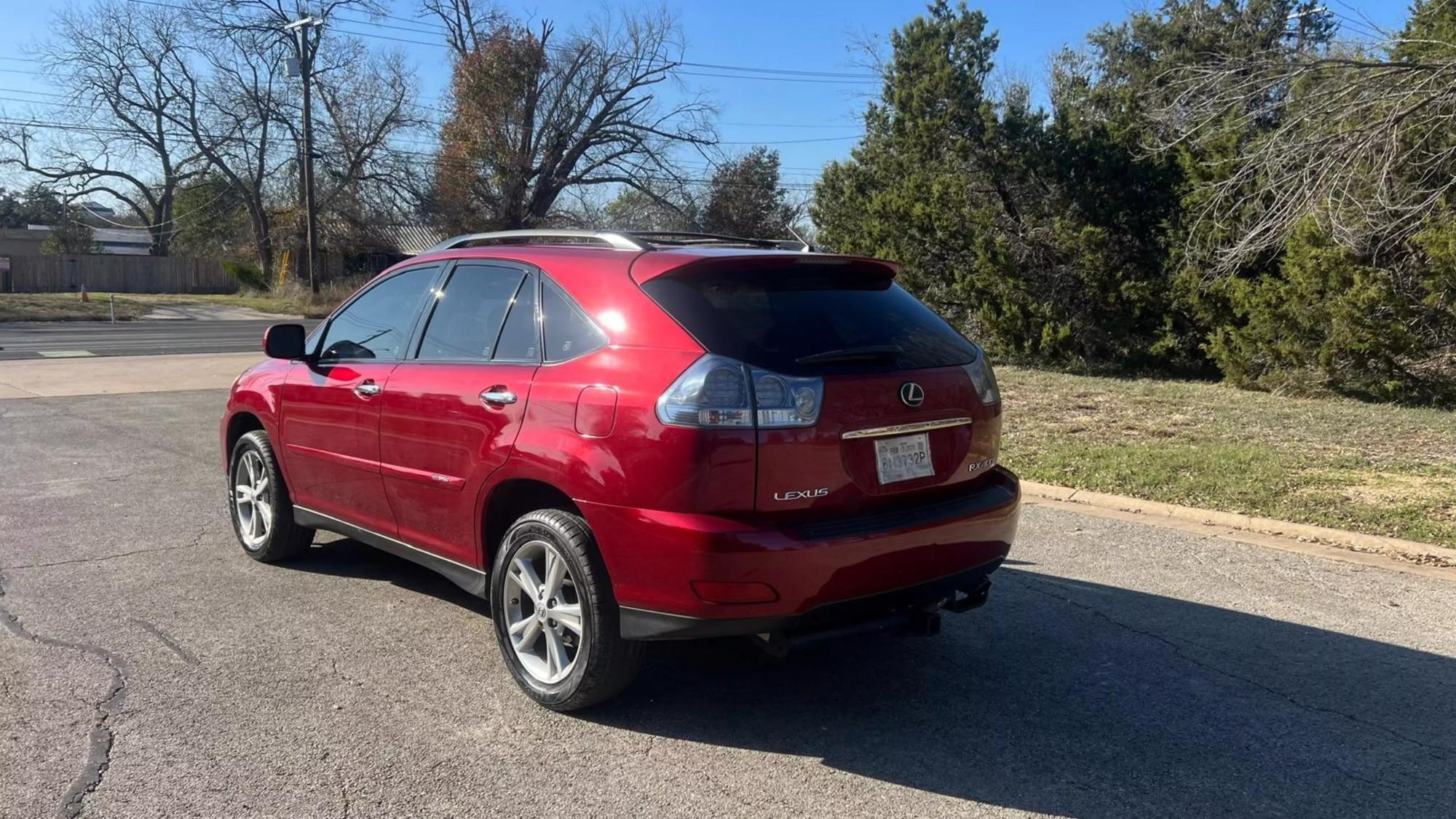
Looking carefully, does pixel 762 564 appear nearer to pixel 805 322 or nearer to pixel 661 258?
pixel 805 322

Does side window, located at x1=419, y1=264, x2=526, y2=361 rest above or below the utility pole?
below

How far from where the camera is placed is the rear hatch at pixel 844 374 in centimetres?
354

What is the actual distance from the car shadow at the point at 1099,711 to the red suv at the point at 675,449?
15.5 inches

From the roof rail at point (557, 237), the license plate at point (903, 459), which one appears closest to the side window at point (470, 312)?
the roof rail at point (557, 237)

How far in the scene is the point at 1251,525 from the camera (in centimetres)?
681

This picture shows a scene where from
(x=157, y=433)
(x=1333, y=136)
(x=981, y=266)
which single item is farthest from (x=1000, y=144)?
(x=157, y=433)

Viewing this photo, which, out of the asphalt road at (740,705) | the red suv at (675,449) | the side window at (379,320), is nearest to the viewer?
the asphalt road at (740,705)

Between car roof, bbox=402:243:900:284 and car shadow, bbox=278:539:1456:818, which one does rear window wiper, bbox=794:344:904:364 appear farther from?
car shadow, bbox=278:539:1456:818

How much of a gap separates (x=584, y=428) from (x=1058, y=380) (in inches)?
465

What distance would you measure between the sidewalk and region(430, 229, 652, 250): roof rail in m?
10.3

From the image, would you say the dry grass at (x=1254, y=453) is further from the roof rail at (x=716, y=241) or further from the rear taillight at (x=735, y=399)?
the rear taillight at (x=735, y=399)

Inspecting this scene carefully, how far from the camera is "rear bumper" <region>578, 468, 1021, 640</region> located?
11.1 feet

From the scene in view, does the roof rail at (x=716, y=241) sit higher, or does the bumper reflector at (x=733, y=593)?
the roof rail at (x=716, y=241)

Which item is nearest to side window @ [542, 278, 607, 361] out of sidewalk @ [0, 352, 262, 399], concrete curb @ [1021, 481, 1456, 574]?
concrete curb @ [1021, 481, 1456, 574]
